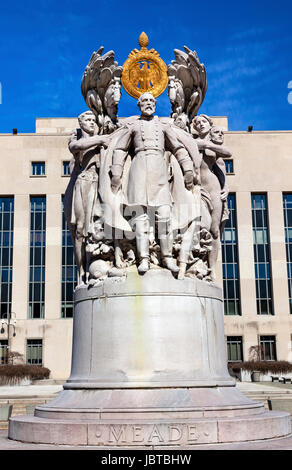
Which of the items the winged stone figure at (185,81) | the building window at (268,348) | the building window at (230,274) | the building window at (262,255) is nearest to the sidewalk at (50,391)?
the winged stone figure at (185,81)

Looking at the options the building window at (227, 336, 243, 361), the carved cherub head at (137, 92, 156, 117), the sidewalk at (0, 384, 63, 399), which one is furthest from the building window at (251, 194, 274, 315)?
the carved cherub head at (137, 92, 156, 117)

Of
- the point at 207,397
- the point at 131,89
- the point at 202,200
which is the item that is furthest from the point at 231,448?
the point at 131,89

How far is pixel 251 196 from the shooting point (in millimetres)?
53594

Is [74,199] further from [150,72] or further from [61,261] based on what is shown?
[61,261]

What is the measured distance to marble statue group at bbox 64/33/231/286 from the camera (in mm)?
9375

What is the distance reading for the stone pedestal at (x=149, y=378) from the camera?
7.48 m

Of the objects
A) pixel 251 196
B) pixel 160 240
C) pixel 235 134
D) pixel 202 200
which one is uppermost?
pixel 235 134

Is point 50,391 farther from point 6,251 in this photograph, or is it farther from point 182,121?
point 6,251

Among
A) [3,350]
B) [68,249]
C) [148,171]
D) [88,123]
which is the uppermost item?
[68,249]

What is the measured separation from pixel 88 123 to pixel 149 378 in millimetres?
4980

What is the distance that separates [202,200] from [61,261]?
4246 centimetres

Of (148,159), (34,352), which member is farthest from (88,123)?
(34,352)

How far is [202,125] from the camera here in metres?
10.9

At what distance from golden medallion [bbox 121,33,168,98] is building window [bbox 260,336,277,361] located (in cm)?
4278
